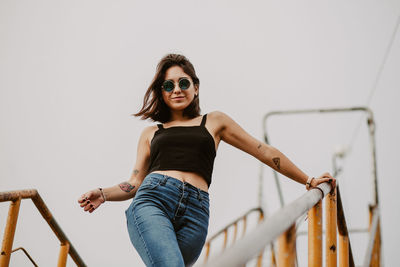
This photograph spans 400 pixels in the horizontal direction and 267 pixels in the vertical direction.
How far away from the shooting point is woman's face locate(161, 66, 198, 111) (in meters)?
2.44

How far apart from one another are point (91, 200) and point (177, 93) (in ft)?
2.73

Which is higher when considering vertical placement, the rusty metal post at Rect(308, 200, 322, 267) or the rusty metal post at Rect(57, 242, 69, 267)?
the rusty metal post at Rect(308, 200, 322, 267)

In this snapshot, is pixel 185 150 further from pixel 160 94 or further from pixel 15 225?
pixel 15 225

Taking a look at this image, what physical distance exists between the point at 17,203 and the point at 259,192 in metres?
2.94

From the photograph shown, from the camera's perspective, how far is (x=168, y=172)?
6.63 feet

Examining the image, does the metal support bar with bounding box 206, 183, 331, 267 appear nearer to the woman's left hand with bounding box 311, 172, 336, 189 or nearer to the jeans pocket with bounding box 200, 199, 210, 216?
the woman's left hand with bounding box 311, 172, 336, 189

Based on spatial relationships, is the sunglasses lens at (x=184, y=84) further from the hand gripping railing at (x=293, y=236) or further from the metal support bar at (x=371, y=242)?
the metal support bar at (x=371, y=242)

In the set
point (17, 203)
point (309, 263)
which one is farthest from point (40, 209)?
point (309, 263)

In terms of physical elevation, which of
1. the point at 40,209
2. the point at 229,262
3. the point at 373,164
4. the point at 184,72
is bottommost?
the point at 373,164

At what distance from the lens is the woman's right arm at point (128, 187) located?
201 cm

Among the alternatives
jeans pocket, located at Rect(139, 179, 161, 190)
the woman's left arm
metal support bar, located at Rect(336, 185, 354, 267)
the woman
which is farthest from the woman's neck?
metal support bar, located at Rect(336, 185, 354, 267)

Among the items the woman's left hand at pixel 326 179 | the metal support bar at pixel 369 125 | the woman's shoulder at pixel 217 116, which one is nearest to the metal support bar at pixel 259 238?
the woman's left hand at pixel 326 179

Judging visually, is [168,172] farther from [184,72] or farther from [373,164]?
[373,164]

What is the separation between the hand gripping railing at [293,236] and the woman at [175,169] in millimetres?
249
